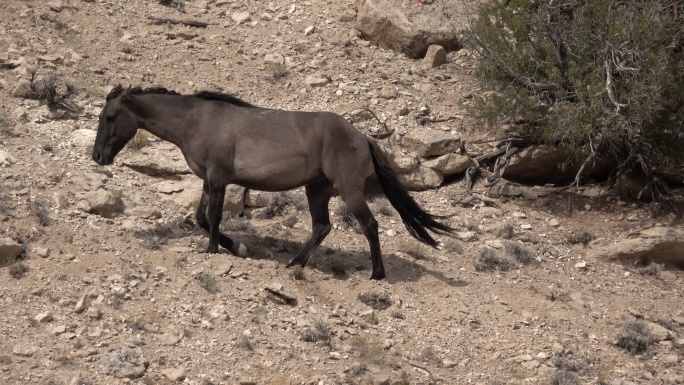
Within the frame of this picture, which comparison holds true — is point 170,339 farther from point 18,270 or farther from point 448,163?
point 448,163

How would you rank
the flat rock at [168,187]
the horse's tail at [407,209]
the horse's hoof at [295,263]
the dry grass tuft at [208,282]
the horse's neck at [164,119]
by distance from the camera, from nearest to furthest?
the dry grass tuft at [208,282]
the horse's hoof at [295,263]
the horse's neck at [164,119]
the horse's tail at [407,209]
the flat rock at [168,187]

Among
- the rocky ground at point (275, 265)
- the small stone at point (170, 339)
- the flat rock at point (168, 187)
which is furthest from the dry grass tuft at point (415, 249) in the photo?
the small stone at point (170, 339)

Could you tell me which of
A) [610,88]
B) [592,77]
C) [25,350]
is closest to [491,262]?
[610,88]

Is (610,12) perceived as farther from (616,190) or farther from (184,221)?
(184,221)

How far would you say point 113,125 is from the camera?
44.5 feet

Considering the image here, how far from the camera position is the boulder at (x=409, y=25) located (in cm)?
1972

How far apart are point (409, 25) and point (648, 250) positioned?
6595 mm

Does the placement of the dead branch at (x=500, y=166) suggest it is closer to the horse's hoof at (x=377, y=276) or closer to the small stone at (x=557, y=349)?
the horse's hoof at (x=377, y=276)

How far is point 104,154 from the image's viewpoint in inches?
535

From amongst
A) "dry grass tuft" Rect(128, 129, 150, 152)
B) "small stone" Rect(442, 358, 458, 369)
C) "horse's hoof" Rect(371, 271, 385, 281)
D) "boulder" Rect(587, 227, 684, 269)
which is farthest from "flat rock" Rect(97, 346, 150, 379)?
"boulder" Rect(587, 227, 684, 269)

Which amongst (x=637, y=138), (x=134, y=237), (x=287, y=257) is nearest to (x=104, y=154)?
(x=134, y=237)

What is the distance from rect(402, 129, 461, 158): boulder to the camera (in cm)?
1666

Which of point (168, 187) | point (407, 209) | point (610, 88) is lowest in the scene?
point (168, 187)

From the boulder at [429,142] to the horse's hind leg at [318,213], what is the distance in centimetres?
333
